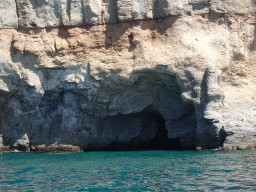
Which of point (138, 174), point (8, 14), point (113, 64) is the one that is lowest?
point (138, 174)

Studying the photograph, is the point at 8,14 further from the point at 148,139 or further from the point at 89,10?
the point at 148,139

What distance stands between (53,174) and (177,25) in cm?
712

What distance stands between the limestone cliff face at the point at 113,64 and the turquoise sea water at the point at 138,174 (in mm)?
3164

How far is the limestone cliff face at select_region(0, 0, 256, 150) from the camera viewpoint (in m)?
11.4

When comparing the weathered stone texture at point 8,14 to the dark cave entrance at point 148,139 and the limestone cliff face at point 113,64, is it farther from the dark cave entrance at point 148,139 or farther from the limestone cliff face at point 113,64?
the dark cave entrance at point 148,139

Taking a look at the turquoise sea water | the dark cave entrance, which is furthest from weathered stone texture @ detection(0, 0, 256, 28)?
the turquoise sea water

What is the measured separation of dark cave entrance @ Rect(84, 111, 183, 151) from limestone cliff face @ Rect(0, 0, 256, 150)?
588mm

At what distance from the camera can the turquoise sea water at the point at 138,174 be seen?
590 centimetres

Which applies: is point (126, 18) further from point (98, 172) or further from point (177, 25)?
point (98, 172)

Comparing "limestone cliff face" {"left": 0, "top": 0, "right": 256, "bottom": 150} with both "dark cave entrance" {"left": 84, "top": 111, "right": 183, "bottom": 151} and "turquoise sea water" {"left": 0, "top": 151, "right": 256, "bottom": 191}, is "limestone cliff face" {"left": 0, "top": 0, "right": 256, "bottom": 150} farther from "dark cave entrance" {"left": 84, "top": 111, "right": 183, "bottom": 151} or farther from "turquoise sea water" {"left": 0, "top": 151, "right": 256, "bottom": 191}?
"turquoise sea water" {"left": 0, "top": 151, "right": 256, "bottom": 191}

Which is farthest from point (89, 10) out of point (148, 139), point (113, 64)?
point (148, 139)

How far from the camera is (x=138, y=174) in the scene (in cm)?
702

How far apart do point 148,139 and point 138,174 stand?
620cm

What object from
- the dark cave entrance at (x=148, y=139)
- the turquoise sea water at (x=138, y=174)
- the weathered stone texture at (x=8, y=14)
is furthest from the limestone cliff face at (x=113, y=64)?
the turquoise sea water at (x=138, y=174)
